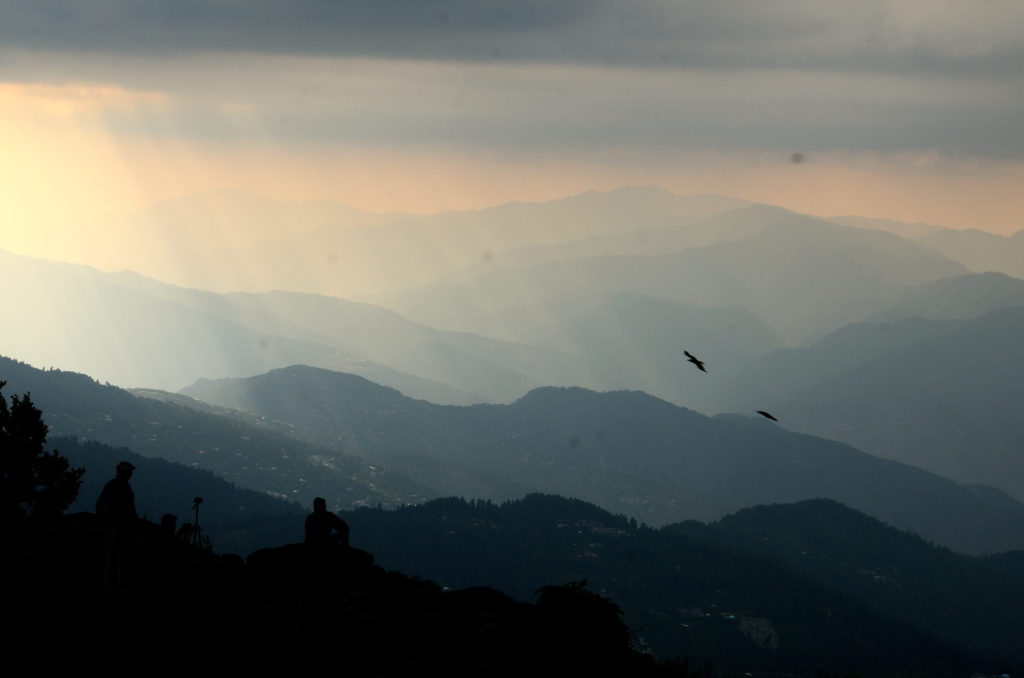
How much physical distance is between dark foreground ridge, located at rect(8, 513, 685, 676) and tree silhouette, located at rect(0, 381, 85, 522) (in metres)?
49.8

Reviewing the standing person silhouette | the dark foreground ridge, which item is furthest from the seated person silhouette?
the standing person silhouette

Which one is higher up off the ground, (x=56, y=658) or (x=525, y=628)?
Answer: (x=525, y=628)

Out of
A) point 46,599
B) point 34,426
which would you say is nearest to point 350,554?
point 46,599

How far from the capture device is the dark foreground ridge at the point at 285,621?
30453 mm

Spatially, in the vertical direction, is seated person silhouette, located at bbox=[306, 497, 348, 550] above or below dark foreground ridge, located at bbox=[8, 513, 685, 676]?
above

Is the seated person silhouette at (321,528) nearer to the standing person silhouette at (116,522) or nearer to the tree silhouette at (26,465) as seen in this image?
the standing person silhouette at (116,522)

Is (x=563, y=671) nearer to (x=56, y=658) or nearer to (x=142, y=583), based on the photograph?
(x=56, y=658)

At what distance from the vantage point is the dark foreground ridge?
1199 inches

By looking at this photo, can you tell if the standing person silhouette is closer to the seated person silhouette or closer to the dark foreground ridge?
the dark foreground ridge

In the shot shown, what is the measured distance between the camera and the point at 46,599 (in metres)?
36.1

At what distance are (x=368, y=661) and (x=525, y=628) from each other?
475 centimetres

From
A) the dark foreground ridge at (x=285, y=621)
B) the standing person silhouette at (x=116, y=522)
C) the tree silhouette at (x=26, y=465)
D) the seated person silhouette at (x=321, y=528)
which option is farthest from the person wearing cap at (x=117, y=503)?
the tree silhouette at (x=26, y=465)

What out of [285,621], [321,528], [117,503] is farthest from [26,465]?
[285,621]

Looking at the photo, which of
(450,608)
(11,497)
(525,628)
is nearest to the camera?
(525,628)
